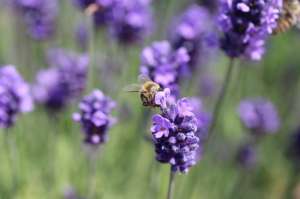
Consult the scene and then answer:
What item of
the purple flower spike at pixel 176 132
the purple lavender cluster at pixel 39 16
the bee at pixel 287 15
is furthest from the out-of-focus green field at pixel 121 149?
the purple flower spike at pixel 176 132

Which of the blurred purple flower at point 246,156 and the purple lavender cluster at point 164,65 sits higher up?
the purple lavender cluster at point 164,65

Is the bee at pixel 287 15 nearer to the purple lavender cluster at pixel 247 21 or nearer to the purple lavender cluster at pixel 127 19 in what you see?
the purple lavender cluster at pixel 247 21

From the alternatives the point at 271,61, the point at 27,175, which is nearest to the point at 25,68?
the point at 27,175

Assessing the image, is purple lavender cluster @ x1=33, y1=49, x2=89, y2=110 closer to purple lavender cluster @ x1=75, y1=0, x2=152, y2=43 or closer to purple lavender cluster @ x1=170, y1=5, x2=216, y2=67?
purple lavender cluster @ x1=75, y1=0, x2=152, y2=43

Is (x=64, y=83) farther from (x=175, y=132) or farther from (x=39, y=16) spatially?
(x=175, y=132)

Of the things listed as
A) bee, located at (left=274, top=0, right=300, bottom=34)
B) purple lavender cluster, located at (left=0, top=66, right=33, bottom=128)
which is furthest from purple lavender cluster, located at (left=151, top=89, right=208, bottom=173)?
bee, located at (left=274, top=0, right=300, bottom=34)

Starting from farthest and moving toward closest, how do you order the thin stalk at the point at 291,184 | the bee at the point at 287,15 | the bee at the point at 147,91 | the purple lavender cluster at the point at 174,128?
the thin stalk at the point at 291,184
the bee at the point at 287,15
the bee at the point at 147,91
the purple lavender cluster at the point at 174,128
